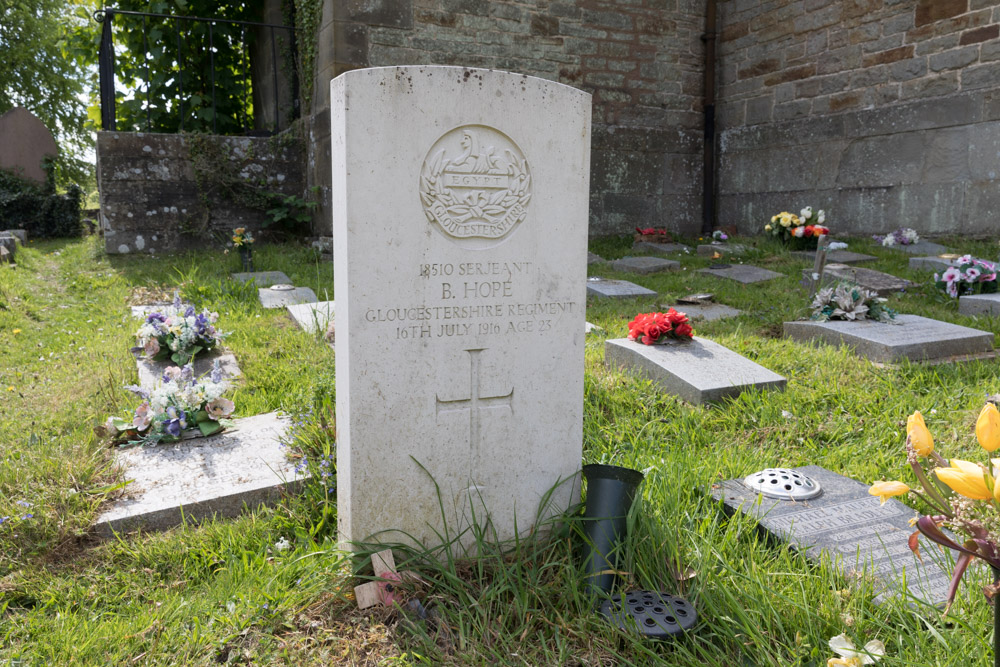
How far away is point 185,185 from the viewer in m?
7.68

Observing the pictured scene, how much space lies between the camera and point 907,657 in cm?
160

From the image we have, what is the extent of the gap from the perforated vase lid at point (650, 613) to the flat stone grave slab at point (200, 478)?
126cm

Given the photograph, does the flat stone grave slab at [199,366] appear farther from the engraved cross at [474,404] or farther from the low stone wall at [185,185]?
the low stone wall at [185,185]

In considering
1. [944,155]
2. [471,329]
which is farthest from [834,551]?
[944,155]

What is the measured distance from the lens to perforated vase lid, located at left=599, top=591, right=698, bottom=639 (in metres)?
1.81

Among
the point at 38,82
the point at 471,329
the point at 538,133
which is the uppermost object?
the point at 38,82

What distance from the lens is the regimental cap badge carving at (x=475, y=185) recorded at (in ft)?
6.70

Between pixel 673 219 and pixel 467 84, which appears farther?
pixel 673 219

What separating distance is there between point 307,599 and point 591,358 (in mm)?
2356

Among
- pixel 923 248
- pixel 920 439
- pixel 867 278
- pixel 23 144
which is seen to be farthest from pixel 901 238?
pixel 23 144

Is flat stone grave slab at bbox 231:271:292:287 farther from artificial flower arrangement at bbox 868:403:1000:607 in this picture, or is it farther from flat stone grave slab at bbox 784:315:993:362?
artificial flower arrangement at bbox 868:403:1000:607

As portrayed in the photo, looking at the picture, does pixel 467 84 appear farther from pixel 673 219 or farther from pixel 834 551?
pixel 673 219

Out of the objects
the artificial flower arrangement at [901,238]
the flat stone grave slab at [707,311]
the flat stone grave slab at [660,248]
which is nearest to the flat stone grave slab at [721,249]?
the flat stone grave slab at [660,248]

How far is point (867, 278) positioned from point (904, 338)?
2.01 m
